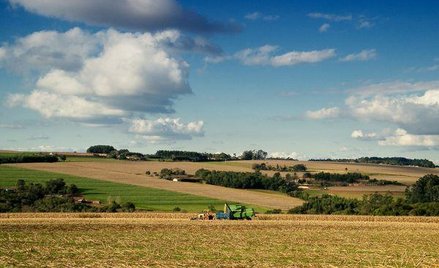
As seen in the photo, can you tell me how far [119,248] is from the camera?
29.2m

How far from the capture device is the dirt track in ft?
301

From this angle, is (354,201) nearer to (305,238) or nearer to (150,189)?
(150,189)

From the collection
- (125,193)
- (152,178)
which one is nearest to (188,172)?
(152,178)

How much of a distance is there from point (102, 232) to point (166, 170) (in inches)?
3254

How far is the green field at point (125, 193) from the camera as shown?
83.8m

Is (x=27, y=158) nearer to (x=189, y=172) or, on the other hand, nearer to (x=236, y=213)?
(x=189, y=172)

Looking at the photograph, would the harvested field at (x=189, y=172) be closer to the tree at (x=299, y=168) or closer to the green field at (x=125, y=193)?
the tree at (x=299, y=168)

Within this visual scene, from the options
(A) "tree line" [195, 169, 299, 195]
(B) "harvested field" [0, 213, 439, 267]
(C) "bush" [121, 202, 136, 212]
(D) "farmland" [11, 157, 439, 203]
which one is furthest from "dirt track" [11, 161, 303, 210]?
(B) "harvested field" [0, 213, 439, 267]

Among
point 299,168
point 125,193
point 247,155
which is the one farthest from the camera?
point 247,155

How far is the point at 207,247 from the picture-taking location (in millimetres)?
30234

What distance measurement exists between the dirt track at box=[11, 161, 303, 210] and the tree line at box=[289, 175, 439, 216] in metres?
5.75

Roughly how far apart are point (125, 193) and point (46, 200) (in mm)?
17051

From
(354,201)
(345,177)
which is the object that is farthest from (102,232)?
(345,177)

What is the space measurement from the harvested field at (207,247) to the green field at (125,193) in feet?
122
